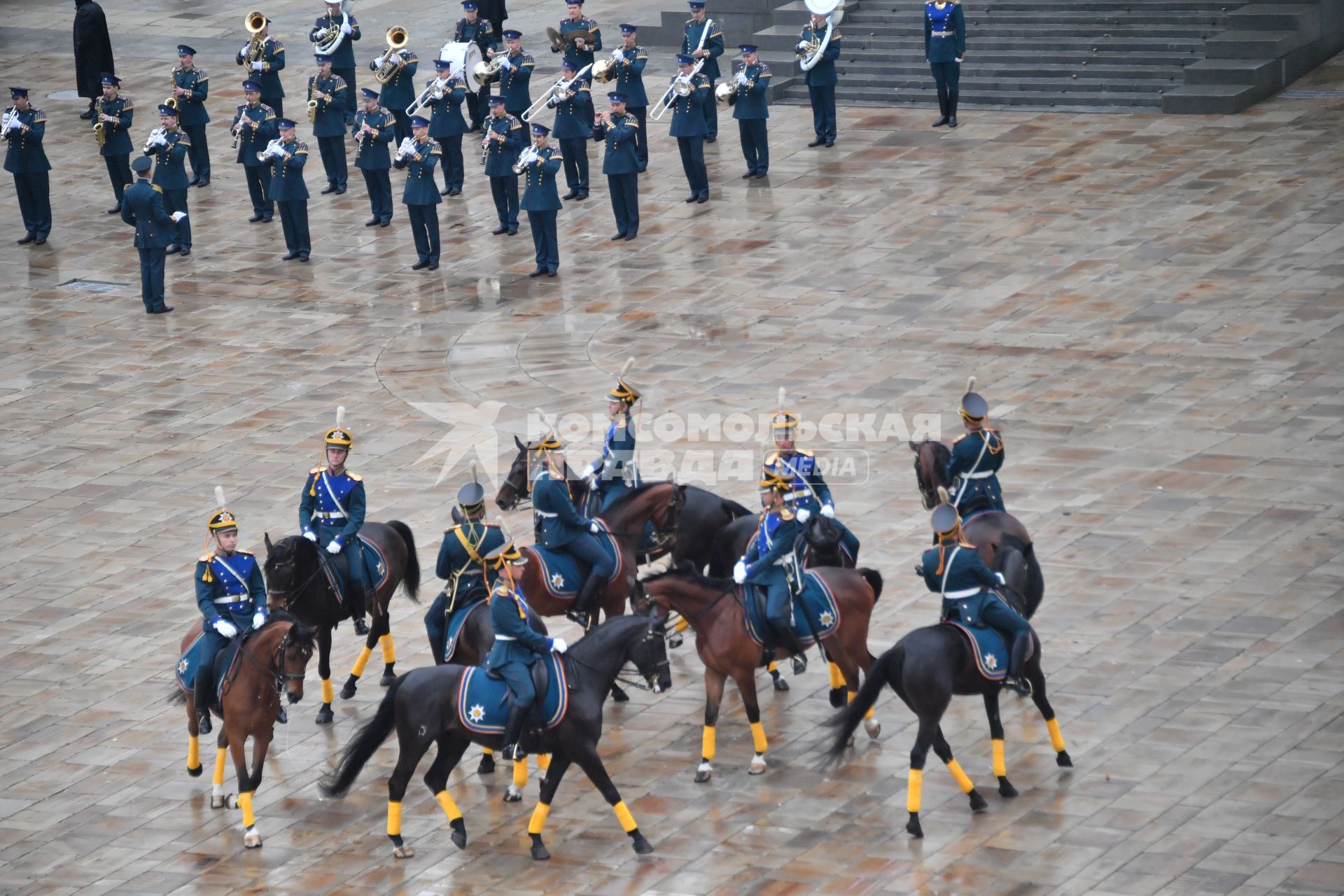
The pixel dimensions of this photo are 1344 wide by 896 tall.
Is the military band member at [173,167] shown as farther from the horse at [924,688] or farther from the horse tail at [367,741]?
the horse at [924,688]

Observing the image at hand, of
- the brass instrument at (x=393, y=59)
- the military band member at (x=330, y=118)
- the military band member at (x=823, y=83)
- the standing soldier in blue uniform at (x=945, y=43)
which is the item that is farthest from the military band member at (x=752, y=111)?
the military band member at (x=330, y=118)

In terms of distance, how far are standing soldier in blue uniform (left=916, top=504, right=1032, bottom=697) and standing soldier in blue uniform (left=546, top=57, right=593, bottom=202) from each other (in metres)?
14.3

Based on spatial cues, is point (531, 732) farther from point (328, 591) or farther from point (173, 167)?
point (173, 167)

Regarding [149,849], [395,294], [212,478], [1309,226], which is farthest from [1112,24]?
[149,849]

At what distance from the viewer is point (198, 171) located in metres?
28.8

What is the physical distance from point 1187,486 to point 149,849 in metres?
9.58

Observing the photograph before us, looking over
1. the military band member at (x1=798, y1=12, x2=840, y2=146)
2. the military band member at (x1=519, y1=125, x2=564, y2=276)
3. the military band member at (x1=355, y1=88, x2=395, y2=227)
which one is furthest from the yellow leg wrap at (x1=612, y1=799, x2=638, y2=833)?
the military band member at (x1=798, y1=12, x2=840, y2=146)

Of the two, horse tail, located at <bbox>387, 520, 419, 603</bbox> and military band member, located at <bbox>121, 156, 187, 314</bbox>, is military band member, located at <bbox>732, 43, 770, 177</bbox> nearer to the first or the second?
military band member, located at <bbox>121, 156, 187, 314</bbox>

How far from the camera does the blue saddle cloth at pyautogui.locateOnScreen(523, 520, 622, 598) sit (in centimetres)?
1416

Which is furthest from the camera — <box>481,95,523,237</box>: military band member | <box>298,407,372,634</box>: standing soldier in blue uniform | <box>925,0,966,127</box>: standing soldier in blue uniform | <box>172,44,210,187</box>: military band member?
<box>172,44,210,187</box>: military band member

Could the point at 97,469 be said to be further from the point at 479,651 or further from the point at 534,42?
the point at 534,42

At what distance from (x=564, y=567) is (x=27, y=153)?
51.1ft

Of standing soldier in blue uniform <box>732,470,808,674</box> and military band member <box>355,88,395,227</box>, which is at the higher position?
military band member <box>355,88,395,227</box>

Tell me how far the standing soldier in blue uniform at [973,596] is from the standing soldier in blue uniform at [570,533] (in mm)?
2740
